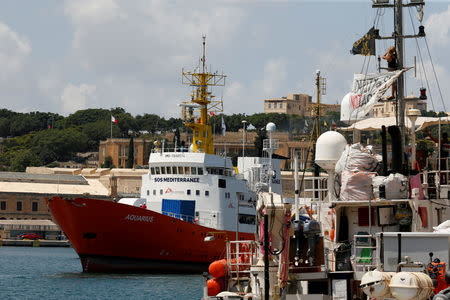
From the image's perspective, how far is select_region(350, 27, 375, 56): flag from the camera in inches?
1046

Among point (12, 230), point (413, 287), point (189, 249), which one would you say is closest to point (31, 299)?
point (189, 249)

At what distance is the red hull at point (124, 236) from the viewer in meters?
49.3

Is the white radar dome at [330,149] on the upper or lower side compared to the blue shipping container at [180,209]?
upper

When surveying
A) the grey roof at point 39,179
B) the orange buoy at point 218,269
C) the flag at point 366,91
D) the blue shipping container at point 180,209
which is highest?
the grey roof at point 39,179

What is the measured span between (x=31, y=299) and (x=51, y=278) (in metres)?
10.5

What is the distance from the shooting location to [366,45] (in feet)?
87.7

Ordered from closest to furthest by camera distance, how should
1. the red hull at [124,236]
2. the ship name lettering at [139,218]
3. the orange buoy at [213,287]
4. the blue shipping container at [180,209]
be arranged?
the orange buoy at [213,287], the red hull at [124,236], the ship name lettering at [139,218], the blue shipping container at [180,209]

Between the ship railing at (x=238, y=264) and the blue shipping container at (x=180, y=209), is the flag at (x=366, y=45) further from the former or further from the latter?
the blue shipping container at (x=180, y=209)

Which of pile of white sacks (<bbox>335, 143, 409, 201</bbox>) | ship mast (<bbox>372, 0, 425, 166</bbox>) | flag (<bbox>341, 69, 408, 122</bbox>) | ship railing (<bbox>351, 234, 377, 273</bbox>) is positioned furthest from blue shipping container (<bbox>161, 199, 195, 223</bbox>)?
ship railing (<bbox>351, 234, 377, 273</bbox>)

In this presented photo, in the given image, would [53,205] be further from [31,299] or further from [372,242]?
[372,242]

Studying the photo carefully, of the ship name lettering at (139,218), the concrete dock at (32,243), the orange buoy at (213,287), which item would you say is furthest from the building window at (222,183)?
the concrete dock at (32,243)

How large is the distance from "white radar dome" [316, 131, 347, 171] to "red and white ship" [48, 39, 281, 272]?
2073 cm

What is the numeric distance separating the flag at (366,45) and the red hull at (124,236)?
82.2ft

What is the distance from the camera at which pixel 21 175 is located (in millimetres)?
150750
